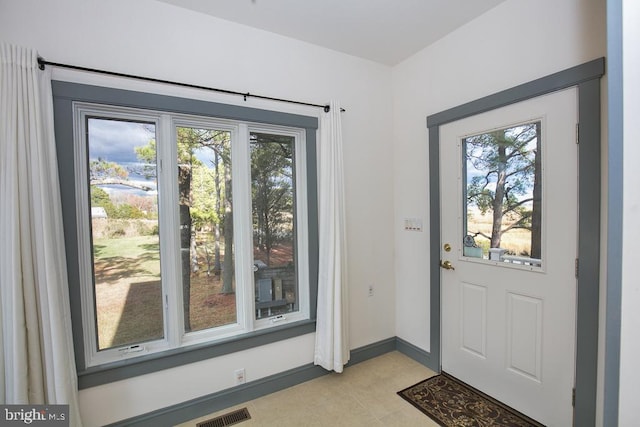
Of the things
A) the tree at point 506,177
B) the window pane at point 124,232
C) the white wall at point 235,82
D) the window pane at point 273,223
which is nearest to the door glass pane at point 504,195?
the tree at point 506,177

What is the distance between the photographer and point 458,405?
2.08m

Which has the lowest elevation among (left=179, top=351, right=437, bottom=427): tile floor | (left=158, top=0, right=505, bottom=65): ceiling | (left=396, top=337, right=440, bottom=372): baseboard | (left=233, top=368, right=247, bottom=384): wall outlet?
(left=179, top=351, right=437, bottom=427): tile floor

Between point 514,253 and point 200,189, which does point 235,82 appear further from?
point 514,253

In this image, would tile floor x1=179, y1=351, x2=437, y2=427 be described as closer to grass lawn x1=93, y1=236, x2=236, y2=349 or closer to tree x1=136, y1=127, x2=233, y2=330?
grass lawn x1=93, y1=236, x2=236, y2=349

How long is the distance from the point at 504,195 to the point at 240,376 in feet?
7.67

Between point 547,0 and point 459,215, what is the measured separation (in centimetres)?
146

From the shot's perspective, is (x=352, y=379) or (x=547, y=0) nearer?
(x=547, y=0)

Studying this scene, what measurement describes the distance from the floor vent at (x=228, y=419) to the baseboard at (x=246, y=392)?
77 mm

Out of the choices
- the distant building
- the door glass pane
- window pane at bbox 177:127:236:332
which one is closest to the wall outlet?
window pane at bbox 177:127:236:332

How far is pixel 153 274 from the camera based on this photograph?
202cm

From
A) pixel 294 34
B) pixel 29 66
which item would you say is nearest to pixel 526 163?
pixel 294 34

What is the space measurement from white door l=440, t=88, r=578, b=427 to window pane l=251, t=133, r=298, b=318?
1308 millimetres

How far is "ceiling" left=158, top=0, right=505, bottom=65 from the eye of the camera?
1.96 m

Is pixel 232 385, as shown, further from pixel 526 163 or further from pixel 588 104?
pixel 588 104
